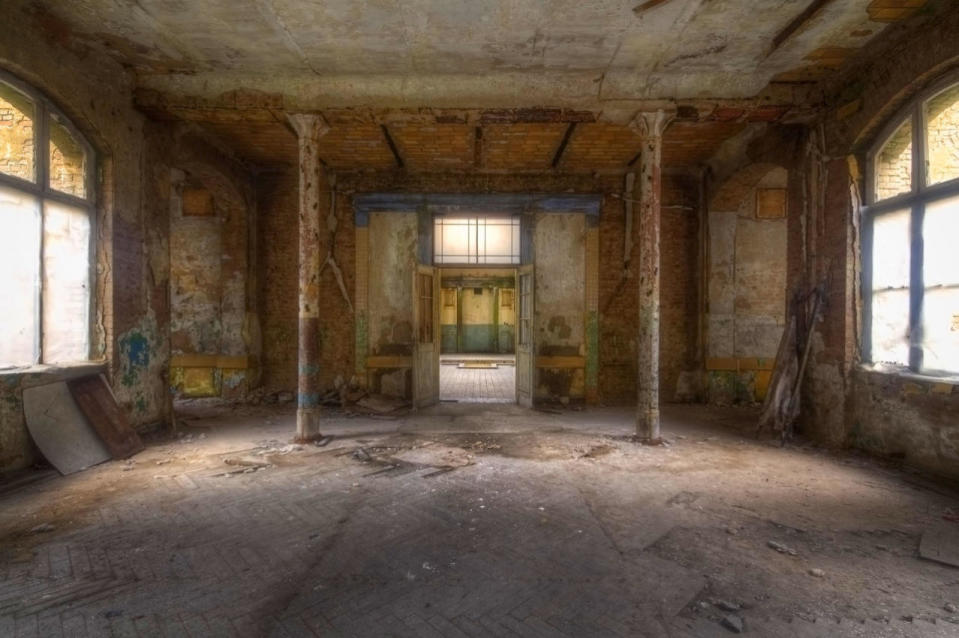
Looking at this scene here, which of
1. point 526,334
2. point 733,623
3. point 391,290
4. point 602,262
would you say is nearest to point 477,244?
point 391,290

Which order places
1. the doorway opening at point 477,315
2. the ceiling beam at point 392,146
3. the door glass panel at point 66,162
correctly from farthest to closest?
1. the doorway opening at point 477,315
2. the ceiling beam at point 392,146
3. the door glass panel at point 66,162

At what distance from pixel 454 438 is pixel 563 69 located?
450cm

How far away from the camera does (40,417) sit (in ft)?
15.1

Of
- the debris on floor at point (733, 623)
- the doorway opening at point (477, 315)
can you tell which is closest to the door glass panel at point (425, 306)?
the debris on floor at point (733, 623)

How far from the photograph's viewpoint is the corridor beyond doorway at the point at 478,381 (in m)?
9.34

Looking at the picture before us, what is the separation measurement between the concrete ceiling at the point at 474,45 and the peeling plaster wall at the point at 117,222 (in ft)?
1.11

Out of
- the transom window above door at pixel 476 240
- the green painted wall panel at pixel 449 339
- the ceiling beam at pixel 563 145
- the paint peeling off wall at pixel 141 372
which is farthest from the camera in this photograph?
the green painted wall panel at pixel 449 339

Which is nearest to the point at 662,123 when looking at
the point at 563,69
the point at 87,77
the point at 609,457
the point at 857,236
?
the point at 563,69

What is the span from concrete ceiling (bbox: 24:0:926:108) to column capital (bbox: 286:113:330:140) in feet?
0.48

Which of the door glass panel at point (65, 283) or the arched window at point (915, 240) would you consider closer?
the arched window at point (915, 240)

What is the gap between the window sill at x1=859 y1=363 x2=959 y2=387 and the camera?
171 inches

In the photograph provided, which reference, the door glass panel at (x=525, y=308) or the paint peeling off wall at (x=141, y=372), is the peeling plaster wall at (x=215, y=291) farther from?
the door glass panel at (x=525, y=308)

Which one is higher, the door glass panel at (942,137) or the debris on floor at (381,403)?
the door glass panel at (942,137)

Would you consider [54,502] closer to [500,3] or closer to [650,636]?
[650,636]
